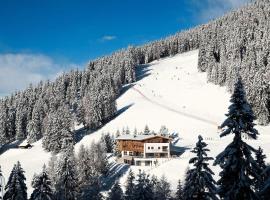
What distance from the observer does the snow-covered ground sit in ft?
292

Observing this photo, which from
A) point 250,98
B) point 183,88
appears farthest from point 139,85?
point 250,98

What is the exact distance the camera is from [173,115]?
121312 mm

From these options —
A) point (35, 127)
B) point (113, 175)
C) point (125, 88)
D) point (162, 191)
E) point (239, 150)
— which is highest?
point (125, 88)

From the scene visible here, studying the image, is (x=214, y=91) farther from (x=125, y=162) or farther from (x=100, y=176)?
(x=100, y=176)

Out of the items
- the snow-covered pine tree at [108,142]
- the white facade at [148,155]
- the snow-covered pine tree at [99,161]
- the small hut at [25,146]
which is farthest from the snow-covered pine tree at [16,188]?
the small hut at [25,146]

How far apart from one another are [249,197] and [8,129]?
136 metres

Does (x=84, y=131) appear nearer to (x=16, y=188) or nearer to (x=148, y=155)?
(x=148, y=155)

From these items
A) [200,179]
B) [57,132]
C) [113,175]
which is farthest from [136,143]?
[200,179]

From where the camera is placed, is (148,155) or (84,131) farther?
(84,131)

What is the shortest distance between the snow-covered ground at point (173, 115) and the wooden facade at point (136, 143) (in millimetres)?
6381

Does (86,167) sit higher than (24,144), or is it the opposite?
(24,144)

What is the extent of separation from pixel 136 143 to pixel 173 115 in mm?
33158

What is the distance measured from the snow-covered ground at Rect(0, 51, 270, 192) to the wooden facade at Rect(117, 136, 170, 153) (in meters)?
6.38

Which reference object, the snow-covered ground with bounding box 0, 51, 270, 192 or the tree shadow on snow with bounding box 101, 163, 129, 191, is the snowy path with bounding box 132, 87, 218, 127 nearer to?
the snow-covered ground with bounding box 0, 51, 270, 192
